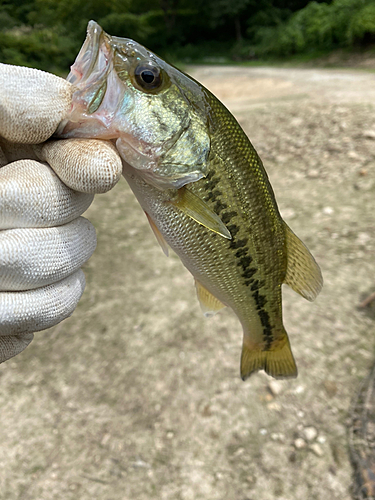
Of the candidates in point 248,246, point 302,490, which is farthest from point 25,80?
point 302,490

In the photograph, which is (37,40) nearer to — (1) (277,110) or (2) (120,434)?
(1) (277,110)

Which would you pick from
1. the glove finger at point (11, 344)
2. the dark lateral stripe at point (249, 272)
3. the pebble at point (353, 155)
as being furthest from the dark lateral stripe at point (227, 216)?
the pebble at point (353, 155)

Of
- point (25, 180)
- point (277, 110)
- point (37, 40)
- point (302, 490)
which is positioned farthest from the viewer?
point (37, 40)

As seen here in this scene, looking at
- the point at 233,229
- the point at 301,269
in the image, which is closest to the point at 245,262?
the point at 233,229

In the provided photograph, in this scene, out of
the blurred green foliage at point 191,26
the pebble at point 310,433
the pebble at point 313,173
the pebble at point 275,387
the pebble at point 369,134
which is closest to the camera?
the pebble at point 310,433

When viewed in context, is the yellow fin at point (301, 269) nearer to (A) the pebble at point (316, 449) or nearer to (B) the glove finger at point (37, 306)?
(B) the glove finger at point (37, 306)

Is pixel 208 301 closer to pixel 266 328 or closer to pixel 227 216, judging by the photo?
pixel 266 328
